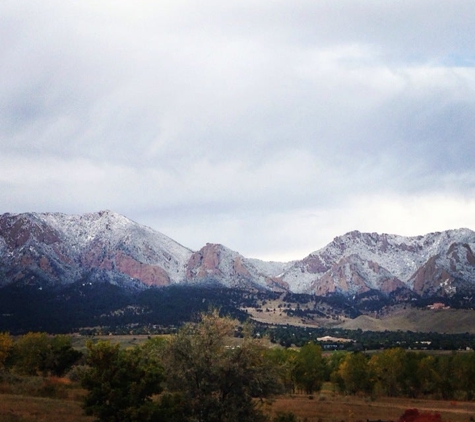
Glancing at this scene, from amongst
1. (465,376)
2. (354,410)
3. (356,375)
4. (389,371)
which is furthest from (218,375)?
(465,376)

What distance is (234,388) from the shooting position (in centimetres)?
4734

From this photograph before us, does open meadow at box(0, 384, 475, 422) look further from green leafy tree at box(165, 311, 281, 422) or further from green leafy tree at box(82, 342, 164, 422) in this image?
green leafy tree at box(165, 311, 281, 422)

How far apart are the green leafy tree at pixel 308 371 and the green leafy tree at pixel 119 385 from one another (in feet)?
263

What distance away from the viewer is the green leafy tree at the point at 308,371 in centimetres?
12300

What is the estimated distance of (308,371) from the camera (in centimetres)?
12325

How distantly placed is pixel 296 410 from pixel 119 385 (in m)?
45.2

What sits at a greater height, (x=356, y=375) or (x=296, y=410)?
(x=296, y=410)

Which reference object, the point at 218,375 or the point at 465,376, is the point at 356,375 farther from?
the point at 218,375

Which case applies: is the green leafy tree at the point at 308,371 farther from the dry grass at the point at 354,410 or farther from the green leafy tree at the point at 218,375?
the green leafy tree at the point at 218,375

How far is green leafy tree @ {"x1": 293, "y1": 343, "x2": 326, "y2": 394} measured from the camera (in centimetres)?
12300

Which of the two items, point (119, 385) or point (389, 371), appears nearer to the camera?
point (119, 385)

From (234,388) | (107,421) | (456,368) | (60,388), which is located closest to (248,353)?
(234,388)

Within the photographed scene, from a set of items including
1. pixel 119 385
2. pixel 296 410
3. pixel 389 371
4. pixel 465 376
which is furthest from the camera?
pixel 389 371

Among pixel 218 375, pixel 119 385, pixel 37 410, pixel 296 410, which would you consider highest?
pixel 218 375
